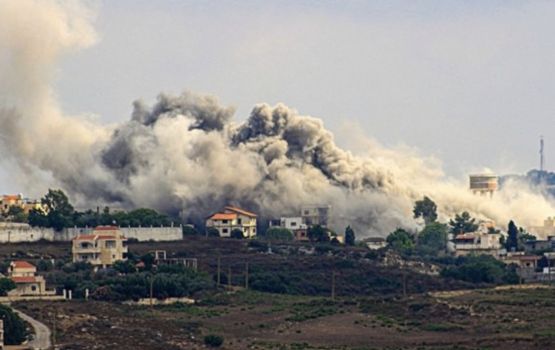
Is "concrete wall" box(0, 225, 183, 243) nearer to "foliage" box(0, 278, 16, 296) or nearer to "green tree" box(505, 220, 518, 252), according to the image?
"foliage" box(0, 278, 16, 296)

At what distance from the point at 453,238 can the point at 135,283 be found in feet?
188

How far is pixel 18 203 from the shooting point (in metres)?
173

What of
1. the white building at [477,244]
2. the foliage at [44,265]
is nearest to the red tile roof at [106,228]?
the foliage at [44,265]

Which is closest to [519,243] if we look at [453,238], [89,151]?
[453,238]

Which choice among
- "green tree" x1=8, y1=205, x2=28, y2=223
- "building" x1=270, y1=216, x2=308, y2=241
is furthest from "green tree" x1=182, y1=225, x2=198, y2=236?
"green tree" x1=8, y1=205, x2=28, y2=223

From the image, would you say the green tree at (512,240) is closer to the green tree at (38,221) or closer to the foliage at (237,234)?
the foliage at (237,234)

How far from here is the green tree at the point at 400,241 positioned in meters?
162

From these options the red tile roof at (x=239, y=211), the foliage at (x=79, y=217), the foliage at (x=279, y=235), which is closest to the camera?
the foliage at (x=79, y=217)

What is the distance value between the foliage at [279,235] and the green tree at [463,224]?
A: 2119cm

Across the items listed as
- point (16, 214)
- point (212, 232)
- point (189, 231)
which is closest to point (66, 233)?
point (16, 214)

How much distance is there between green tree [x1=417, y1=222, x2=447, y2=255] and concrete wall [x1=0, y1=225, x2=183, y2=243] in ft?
85.6

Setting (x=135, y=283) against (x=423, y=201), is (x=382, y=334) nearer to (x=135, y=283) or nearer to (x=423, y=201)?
(x=135, y=283)

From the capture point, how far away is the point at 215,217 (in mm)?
170000

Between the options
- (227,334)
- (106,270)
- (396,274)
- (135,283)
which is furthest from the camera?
(396,274)
